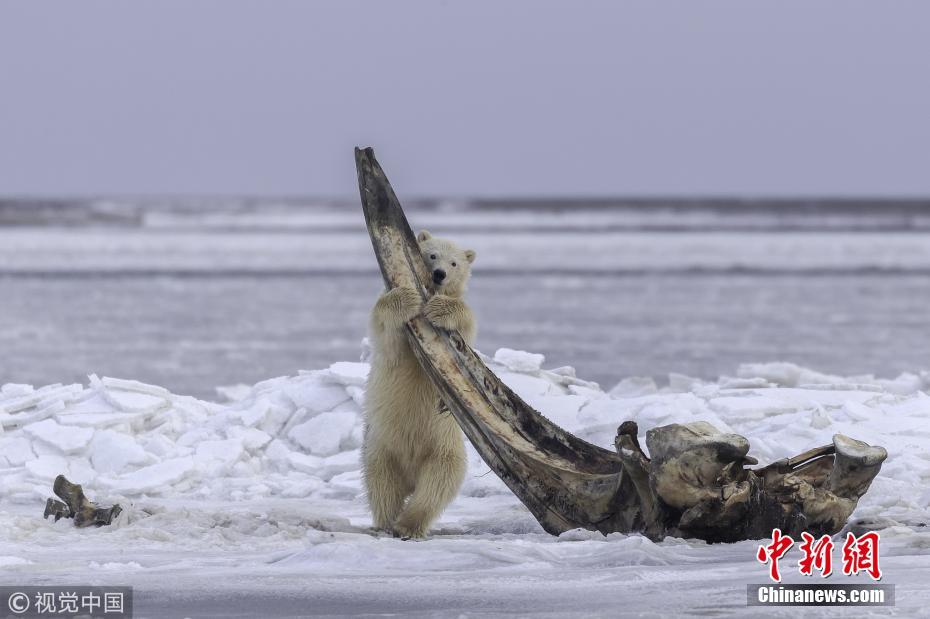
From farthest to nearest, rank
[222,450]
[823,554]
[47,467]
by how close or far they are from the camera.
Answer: [222,450] < [47,467] < [823,554]

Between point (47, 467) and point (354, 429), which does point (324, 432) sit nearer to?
point (354, 429)

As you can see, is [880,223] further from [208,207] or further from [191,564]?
[191,564]

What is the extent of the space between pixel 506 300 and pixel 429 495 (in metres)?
13.2

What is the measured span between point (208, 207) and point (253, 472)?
2227 inches

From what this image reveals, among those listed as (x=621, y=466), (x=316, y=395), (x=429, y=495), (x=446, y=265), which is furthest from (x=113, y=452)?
(x=621, y=466)

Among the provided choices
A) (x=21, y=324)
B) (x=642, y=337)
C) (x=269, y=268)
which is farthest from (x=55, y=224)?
(x=642, y=337)

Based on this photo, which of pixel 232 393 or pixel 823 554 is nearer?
pixel 823 554

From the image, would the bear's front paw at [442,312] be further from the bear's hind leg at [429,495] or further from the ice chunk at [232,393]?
the ice chunk at [232,393]

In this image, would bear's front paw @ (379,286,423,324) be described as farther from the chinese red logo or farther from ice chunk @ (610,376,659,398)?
ice chunk @ (610,376,659,398)

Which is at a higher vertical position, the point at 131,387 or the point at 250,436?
the point at 131,387

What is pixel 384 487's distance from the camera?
540 centimetres

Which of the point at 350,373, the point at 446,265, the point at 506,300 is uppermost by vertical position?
the point at 506,300

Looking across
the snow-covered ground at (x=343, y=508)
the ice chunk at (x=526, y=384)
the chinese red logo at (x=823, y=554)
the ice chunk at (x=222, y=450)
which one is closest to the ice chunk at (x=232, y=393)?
the snow-covered ground at (x=343, y=508)

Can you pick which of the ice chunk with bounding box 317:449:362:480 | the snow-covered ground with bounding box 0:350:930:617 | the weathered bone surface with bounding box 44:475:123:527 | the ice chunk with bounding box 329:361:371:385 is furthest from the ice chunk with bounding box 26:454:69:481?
the ice chunk with bounding box 329:361:371:385
